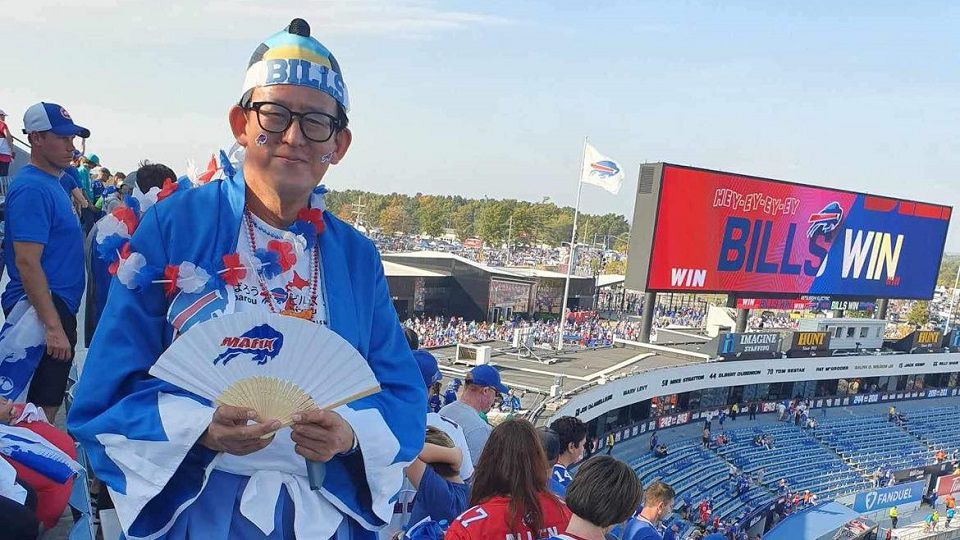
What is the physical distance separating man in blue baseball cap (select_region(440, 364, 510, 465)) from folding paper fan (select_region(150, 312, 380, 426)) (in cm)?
241

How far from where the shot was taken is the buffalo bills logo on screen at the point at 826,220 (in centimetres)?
2790

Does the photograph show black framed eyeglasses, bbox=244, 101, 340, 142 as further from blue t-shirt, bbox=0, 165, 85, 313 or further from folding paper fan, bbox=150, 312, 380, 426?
blue t-shirt, bbox=0, 165, 85, 313

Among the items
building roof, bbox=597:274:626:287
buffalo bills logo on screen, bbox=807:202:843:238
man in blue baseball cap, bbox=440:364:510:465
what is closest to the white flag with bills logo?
buffalo bills logo on screen, bbox=807:202:843:238

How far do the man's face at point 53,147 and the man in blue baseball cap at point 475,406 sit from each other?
2273 mm

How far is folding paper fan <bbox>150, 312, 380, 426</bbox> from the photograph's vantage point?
4.89 feet

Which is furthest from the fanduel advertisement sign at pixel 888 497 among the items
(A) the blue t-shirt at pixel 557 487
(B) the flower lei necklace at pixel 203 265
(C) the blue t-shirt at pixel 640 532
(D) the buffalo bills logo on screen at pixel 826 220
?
(B) the flower lei necklace at pixel 203 265

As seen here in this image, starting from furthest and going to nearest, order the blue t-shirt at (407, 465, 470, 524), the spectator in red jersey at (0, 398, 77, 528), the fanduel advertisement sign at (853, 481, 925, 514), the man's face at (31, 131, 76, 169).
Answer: the fanduel advertisement sign at (853, 481, 925, 514) → the man's face at (31, 131, 76, 169) → the blue t-shirt at (407, 465, 470, 524) → the spectator in red jersey at (0, 398, 77, 528)

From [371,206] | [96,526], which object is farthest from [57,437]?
[371,206]

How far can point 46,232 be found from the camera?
3.03 m

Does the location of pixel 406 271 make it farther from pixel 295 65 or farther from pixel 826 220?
pixel 295 65

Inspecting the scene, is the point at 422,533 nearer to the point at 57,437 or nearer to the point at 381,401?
the point at 381,401

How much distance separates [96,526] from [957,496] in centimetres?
3215

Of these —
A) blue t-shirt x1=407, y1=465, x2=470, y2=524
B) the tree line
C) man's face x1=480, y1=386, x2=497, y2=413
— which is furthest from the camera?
the tree line

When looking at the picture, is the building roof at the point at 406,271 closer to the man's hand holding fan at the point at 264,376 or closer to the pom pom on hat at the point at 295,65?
the pom pom on hat at the point at 295,65
